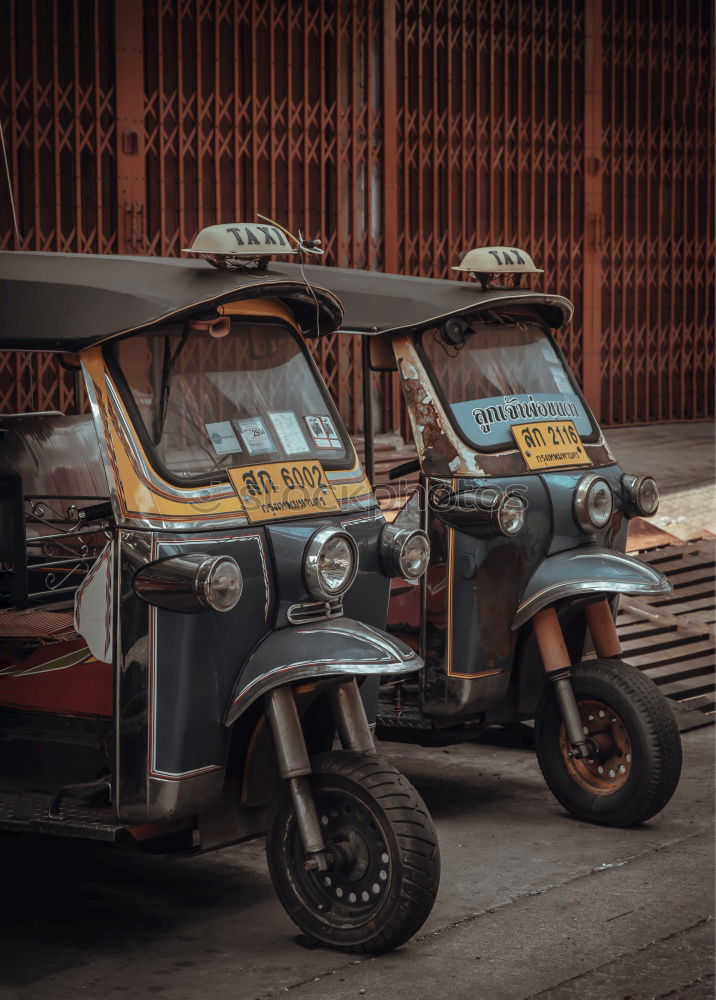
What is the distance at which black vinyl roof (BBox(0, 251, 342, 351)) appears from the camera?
4.23m

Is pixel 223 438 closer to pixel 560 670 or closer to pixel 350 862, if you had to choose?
pixel 350 862

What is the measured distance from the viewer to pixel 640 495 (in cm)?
573

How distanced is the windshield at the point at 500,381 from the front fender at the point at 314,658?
1.56 m

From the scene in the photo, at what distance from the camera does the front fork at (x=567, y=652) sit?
5.32 metres

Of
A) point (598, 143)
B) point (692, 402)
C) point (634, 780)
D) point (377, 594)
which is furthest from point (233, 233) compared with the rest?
point (692, 402)

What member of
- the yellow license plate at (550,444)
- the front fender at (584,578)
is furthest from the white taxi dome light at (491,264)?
the front fender at (584,578)

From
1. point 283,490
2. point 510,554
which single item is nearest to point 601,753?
point 510,554

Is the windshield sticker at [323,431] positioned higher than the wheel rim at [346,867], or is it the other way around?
the windshield sticker at [323,431]

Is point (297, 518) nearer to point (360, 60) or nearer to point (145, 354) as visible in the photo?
point (145, 354)

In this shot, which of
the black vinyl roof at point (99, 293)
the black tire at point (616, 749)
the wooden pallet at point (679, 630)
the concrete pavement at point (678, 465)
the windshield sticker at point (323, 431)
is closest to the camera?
the black vinyl roof at point (99, 293)

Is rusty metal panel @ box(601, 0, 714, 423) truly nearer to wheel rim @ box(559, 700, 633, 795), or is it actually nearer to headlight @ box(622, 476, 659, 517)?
headlight @ box(622, 476, 659, 517)

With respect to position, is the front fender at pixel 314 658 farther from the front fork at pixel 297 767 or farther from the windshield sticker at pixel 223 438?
the windshield sticker at pixel 223 438

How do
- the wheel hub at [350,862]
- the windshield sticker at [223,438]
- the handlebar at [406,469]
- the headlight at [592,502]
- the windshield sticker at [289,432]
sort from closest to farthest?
the wheel hub at [350,862] → the windshield sticker at [223,438] → the windshield sticker at [289,432] → the headlight at [592,502] → the handlebar at [406,469]

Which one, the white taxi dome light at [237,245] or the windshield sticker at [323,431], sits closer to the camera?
the white taxi dome light at [237,245]
